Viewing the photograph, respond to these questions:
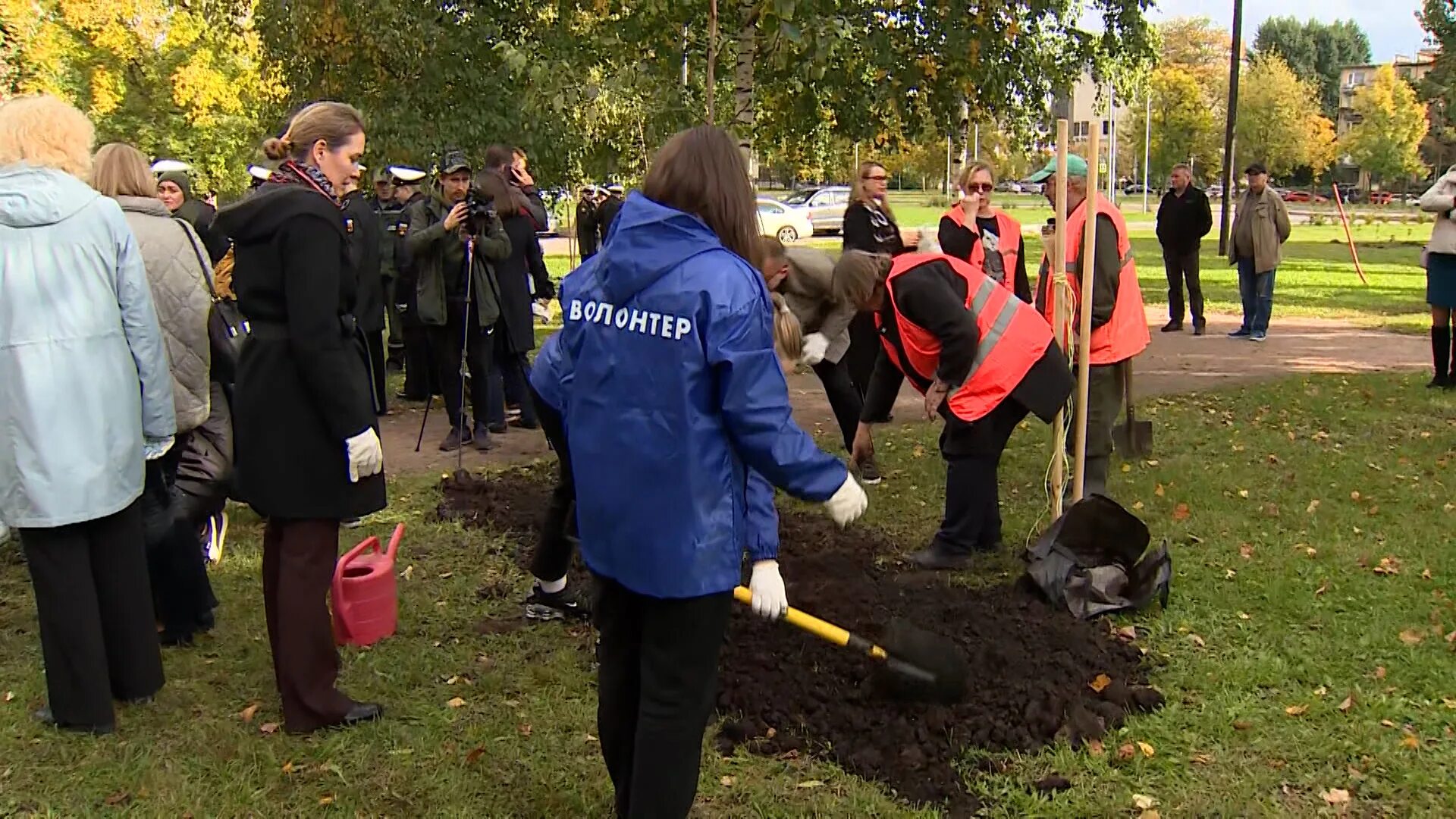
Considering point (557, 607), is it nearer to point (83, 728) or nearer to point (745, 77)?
point (83, 728)

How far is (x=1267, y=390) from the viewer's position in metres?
9.06

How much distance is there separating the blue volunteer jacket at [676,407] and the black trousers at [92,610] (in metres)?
1.97

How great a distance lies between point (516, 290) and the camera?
7684mm

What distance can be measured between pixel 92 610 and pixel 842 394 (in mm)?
4205

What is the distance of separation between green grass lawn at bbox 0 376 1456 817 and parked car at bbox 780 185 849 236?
28276mm

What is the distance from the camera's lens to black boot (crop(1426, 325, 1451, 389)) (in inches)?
347

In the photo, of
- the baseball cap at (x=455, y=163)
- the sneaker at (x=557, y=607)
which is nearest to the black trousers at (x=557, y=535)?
the sneaker at (x=557, y=607)

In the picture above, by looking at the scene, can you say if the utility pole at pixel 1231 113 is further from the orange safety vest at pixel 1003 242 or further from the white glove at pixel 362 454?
the white glove at pixel 362 454

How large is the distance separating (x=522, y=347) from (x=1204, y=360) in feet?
21.4

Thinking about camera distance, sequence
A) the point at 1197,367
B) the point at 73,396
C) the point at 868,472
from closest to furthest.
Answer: the point at 73,396
the point at 868,472
the point at 1197,367

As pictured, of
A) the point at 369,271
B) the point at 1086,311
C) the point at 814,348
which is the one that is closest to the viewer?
the point at 1086,311

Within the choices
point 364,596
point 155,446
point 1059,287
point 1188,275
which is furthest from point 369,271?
point 1188,275

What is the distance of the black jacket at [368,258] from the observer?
24.7 feet

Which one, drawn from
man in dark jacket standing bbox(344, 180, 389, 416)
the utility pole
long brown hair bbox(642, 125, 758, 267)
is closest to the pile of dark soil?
long brown hair bbox(642, 125, 758, 267)
